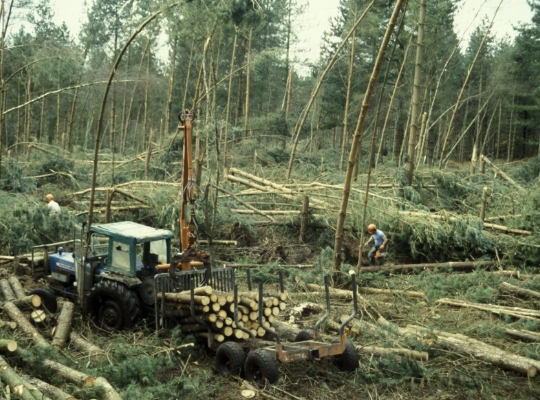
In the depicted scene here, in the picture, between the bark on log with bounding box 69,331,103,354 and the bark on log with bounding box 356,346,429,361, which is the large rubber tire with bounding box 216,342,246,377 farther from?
the bark on log with bounding box 356,346,429,361

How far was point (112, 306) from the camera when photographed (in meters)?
8.09

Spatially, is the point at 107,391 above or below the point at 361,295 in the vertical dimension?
above

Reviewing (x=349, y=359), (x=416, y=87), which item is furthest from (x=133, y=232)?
(x=416, y=87)

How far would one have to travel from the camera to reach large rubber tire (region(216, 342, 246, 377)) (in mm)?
6727

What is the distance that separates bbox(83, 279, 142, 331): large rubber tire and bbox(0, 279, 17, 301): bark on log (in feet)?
4.40

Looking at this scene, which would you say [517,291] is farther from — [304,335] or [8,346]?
[8,346]

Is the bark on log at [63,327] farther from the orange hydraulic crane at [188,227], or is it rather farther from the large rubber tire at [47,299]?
the orange hydraulic crane at [188,227]

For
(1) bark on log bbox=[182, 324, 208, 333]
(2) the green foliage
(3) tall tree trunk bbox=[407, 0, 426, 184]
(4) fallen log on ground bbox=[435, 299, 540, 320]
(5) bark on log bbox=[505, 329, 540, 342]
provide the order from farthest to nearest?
(2) the green foliage, (3) tall tree trunk bbox=[407, 0, 426, 184], (4) fallen log on ground bbox=[435, 299, 540, 320], (5) bark on log bbox=[505, 329, 540, 342], (1) bark on log bbox=[182, 324, 208, 333]

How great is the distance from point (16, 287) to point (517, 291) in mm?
8664

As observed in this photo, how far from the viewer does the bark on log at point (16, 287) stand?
29.5 feet

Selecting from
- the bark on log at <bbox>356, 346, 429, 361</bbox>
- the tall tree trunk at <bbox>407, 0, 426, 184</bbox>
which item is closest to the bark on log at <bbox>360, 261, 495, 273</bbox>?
the tall tree trunk at <bbox>407, 0, 426, 184</bbox>

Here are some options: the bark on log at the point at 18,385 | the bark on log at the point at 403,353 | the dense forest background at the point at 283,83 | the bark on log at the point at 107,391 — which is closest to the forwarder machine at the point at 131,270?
the bark on log at the point at 107,391

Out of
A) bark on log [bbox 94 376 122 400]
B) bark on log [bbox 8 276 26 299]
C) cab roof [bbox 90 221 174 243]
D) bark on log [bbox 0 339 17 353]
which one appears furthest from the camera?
bark on log [bbox 8 276 26 299]

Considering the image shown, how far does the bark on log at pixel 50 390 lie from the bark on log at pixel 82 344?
4.58 ft
